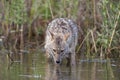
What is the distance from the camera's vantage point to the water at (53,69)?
8633 millimetres

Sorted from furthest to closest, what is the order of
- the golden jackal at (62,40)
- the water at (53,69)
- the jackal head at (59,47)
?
the golden jackal at (62,40) < the jackal head at (59,47) < the water at (53,69)

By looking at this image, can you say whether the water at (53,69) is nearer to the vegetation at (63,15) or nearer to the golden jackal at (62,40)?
the golden jackal at (62,40)

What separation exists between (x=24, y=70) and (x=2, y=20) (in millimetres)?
3206

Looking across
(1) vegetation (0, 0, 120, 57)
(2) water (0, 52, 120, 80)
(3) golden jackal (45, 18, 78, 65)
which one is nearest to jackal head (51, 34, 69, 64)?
(3) golden jackal (45, 18, 78, 65)

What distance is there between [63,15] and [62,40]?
1.79 metres

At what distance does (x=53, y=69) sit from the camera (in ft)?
31.5

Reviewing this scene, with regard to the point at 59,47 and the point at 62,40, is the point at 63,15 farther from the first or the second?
the point at 59,47

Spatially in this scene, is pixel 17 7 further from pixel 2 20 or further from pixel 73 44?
pixel 73 44

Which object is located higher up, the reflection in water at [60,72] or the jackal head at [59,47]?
the jackal head at [59,47]

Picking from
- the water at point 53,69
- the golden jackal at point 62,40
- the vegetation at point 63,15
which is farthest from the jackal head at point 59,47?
the vegetation at point 63,15

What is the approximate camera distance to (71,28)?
439 inches

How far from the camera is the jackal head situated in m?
10.3

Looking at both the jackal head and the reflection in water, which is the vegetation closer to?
the jackal head

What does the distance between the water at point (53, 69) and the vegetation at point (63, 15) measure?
0.58m
